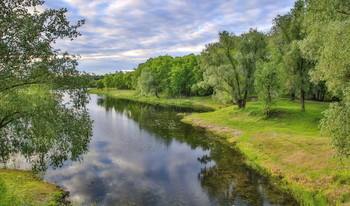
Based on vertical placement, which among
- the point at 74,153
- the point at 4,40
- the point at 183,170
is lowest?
the point at 183,170

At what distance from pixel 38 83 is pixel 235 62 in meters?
45.9

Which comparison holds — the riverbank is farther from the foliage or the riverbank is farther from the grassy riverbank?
the grassy riverbank

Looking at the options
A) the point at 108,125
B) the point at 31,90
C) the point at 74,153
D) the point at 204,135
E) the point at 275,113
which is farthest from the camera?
the point at 108,125

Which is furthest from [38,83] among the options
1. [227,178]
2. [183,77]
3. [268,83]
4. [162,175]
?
[183,77]

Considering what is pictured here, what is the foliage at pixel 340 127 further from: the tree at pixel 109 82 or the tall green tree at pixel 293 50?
the tree at pixel 109 82

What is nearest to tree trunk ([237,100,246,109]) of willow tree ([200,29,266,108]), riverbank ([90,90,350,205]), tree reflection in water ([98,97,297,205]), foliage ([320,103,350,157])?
willow tree ([200,29,266,108])

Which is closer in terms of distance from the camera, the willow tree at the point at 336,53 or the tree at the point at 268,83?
the willow tree at the point at 336,53

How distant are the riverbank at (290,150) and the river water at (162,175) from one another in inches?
73.0

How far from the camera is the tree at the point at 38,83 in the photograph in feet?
41.6

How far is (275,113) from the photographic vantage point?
45.8 m

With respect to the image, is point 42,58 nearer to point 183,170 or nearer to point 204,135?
point 183,170

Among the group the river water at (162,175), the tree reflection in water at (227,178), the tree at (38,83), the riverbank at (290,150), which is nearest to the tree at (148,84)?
the riverbank at (290,150)

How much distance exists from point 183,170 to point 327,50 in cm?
1737

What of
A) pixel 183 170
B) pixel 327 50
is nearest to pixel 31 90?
pixel 183 170
